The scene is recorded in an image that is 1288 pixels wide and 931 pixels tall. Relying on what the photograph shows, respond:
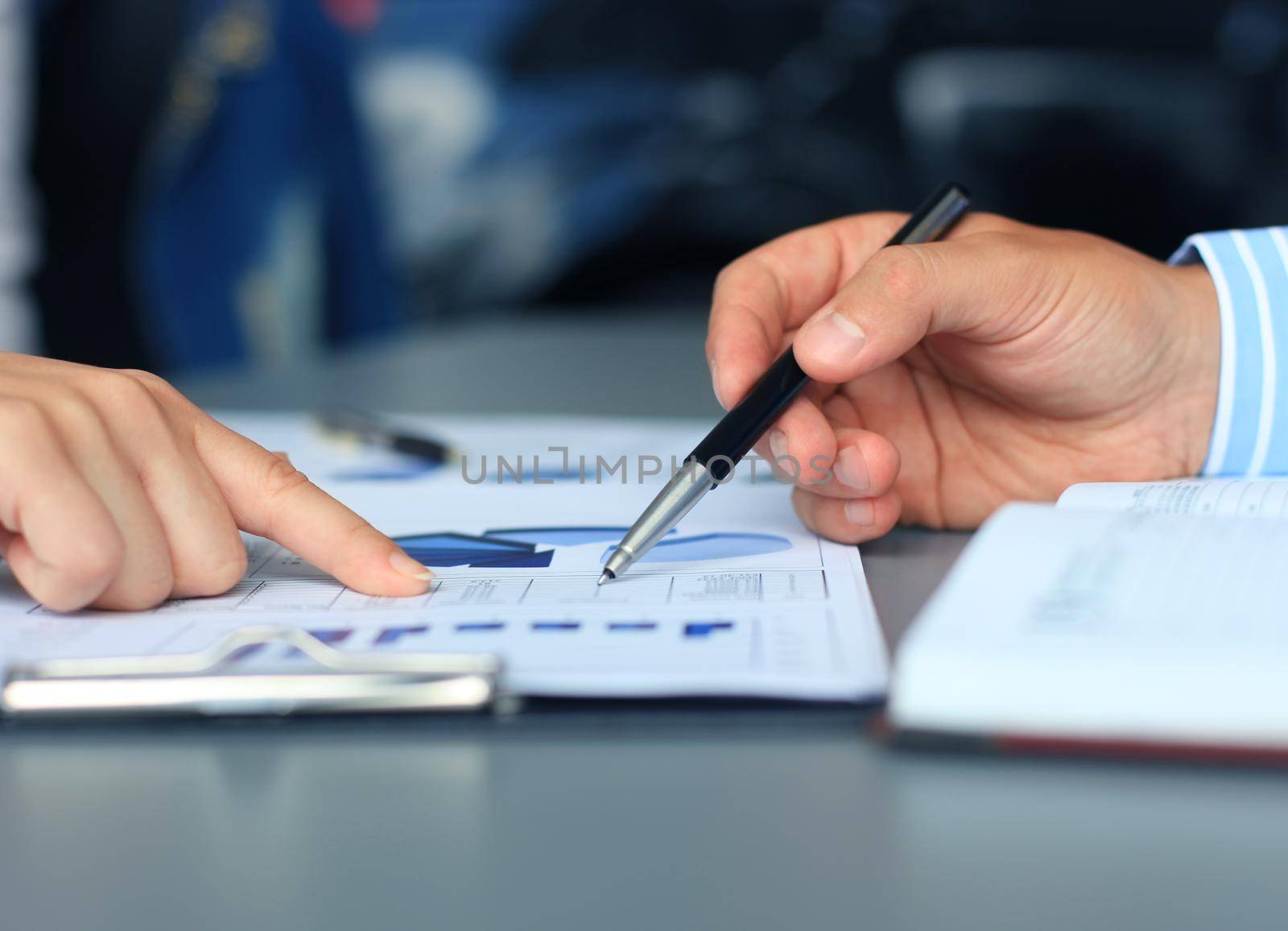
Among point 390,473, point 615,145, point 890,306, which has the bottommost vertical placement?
point 390,473

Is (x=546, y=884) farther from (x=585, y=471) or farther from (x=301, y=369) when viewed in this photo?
(x=301, y=369)

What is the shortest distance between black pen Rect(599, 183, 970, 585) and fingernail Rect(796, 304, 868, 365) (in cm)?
3

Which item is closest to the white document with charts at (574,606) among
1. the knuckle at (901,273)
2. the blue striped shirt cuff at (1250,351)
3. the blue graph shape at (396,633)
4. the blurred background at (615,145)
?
the blue graph shape at (396,633)

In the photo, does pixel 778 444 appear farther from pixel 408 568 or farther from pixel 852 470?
pixel 408 568

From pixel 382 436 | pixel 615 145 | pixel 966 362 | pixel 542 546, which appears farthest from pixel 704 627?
pixel 615 145

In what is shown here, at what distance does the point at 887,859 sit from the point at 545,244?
254 centimetres

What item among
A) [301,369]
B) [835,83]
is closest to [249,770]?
[301,369]

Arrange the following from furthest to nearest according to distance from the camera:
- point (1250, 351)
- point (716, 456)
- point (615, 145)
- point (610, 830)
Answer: point (615, 145) → point (1250, 351) → point (716, 456) → point (610, 830)

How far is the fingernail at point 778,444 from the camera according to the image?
0.56 metres

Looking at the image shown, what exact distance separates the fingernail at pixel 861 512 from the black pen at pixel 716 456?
2.0 inches

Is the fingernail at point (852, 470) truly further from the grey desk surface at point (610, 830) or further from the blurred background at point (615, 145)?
the blurred background at point (615, 145)

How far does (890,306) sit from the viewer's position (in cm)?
52

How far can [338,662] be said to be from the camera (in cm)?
35

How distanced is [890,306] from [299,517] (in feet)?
0.84
